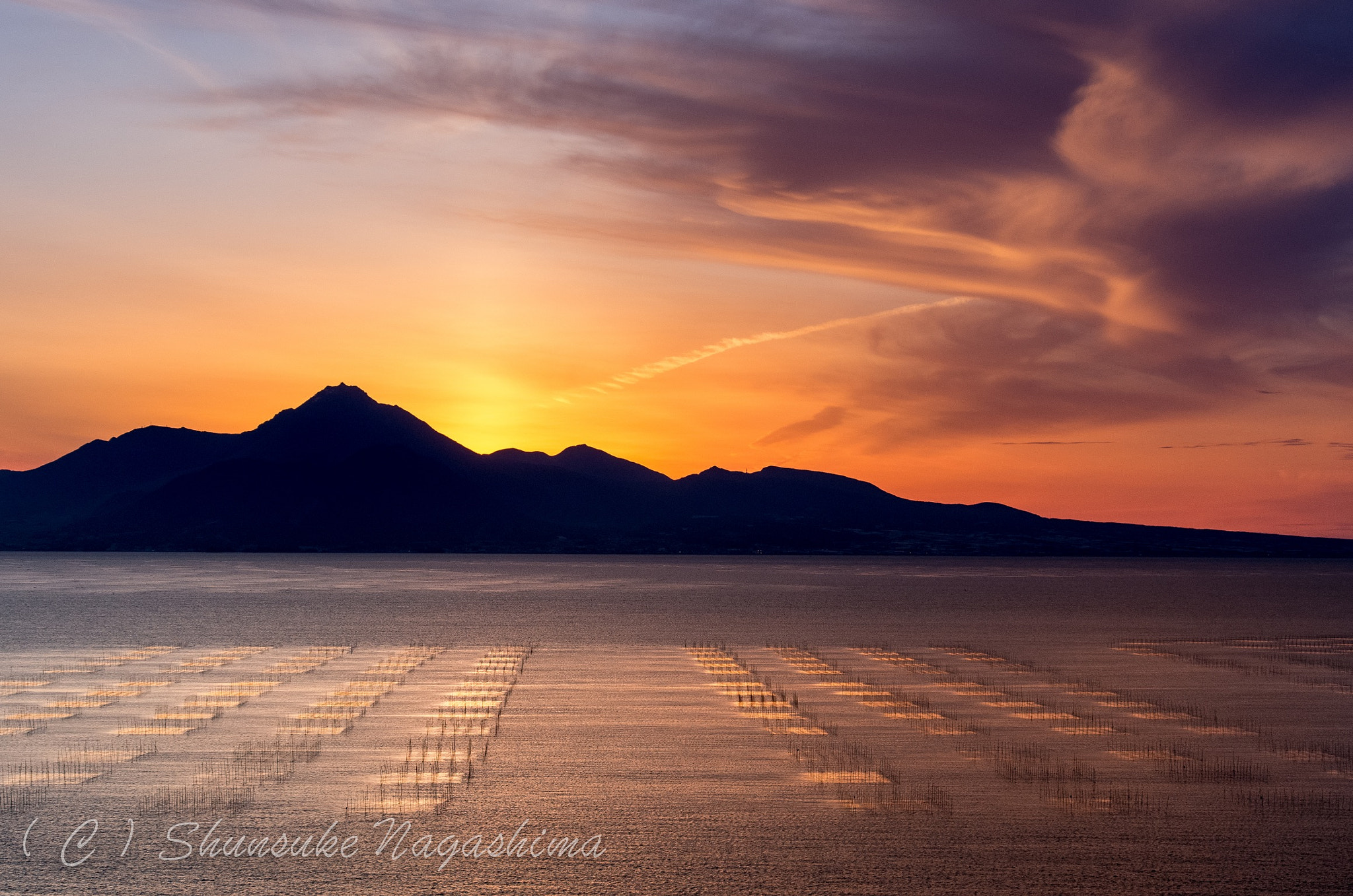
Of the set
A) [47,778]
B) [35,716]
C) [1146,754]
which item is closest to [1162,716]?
[1146,754]

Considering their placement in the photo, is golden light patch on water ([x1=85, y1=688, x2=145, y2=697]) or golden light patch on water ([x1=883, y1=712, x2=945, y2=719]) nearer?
golden light patch on water ([x1=883, y1=712, x2=945, y2=719])

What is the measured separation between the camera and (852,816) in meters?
27.5

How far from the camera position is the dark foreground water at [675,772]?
23641 mm

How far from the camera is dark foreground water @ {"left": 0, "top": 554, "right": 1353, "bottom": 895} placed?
2364cm

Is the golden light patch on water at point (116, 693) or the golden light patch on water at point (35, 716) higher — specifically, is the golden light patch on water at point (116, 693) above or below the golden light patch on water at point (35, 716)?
above

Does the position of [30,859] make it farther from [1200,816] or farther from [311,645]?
[311,645]

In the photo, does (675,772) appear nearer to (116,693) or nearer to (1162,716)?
(1162,716)

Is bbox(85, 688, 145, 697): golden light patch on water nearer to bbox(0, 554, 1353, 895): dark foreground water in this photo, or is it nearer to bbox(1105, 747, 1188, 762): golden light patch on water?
bbox(0, 554, 1353, 895): dark foreground water

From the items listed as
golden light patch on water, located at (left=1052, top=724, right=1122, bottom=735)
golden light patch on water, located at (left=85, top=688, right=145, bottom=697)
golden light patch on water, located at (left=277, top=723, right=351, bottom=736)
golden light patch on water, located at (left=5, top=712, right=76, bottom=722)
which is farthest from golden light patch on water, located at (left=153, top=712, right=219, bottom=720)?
golden light patch on water, located at (left=1052, top=724, right=1122, bottom=735)

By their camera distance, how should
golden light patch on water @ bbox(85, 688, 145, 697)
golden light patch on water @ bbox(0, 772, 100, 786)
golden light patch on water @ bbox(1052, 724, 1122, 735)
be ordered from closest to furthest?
1. golden light patch on water @ bbox(0, 772, 100, 786)
2. golden light patch on water @ bbox(1052, 724, 1122, 735)
3. golden light patch on water @ bbox(85, 688, 145, 697)

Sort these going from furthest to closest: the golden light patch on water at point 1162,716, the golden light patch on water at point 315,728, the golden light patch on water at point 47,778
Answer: the golden light patch on water at point 1162,716 < the golden light patch on water at point 315,728 < the golden light patch on water at point 47,778

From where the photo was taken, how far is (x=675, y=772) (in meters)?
32.4

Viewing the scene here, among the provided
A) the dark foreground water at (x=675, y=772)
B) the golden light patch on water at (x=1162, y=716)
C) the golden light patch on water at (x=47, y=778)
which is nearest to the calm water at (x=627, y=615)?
the dark foreground water at (x=675, y=772)

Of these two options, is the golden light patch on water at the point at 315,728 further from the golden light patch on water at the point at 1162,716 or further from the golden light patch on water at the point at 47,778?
the golden light patch on water at the point at 1162,716
